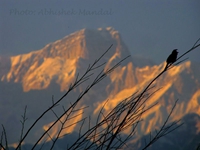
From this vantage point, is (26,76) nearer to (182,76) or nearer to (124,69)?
(124,69)

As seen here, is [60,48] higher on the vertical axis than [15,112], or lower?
higher

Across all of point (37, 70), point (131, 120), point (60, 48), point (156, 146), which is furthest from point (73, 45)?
point (131, 120)

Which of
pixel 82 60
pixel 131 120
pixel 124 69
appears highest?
pixel 82 60

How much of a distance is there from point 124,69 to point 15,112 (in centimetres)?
2858

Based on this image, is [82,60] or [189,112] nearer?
[189,112]

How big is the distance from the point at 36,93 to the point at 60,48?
1423 centimetres

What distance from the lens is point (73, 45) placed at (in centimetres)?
9544

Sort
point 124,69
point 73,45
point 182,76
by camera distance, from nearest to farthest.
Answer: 1. point 182,76
2. point 124,69
3. point 73,45

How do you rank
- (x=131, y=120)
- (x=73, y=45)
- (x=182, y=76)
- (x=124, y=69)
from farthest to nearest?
(x=73, y=45)
(x=124, y=69)
(x=182, y=76)
(x=131, y=120)

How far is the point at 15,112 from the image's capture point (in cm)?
8481

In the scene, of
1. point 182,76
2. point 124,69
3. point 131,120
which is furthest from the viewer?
point 124,69

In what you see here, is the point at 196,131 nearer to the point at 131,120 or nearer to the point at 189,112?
the point at 189,112

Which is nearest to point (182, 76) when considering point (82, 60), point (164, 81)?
point (164, 81)

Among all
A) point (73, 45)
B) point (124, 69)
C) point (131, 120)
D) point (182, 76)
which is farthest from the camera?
point (73, 45)
